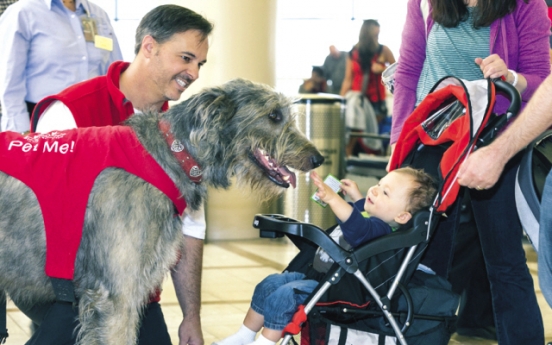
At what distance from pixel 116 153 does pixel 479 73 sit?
1.61 meters

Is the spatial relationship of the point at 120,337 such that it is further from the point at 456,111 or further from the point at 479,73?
the point at 479,73

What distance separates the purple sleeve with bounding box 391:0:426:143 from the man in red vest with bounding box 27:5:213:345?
944 millimetres

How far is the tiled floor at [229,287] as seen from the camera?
159 inches

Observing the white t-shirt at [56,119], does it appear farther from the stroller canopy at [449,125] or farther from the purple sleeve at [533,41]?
the purple sleeve at [533,41]

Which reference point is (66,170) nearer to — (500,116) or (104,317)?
(104,317)

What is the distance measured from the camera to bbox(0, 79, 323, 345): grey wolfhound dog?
2.38m

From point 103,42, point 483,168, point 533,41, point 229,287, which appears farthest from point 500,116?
point 229,287

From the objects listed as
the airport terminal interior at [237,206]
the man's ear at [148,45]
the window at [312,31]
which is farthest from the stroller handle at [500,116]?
the window at [312,31]

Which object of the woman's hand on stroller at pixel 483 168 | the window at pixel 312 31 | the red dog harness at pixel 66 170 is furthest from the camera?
the window at pixel 312 31

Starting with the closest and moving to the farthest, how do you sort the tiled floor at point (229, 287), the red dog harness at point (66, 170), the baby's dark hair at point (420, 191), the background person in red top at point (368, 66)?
the red dog harness at point (66, 170), the baby's dark hair at point (420, 191), the tiled floor at point (229, 287), the background person in red top at point (368, 66)

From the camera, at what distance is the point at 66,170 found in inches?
94.5

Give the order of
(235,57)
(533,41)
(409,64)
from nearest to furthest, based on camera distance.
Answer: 1. (533,41)
2. (409,64)
3. (235,57)

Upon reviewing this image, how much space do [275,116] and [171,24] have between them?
2.14 feet

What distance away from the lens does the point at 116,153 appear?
244 cm
